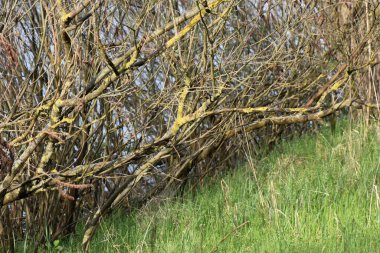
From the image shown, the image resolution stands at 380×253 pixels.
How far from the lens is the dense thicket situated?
3760mm

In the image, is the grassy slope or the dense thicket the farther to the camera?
the grassy slope

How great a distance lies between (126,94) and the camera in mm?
4195

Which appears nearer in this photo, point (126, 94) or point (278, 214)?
point (126, 94)

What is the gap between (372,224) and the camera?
421 cm

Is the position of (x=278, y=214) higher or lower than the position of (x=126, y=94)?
lower

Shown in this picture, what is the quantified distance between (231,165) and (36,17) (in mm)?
2254

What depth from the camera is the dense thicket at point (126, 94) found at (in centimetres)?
376

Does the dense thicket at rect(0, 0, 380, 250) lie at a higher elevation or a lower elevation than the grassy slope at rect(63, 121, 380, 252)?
higher

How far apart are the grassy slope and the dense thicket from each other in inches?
11.6

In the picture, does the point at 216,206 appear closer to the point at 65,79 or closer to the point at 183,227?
the point at 183,227

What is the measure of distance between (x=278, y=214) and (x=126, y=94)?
114cm

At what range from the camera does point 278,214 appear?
4391 millimetres

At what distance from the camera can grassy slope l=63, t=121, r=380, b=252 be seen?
158 inches

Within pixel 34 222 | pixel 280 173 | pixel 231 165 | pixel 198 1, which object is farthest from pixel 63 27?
pixel 231 165
